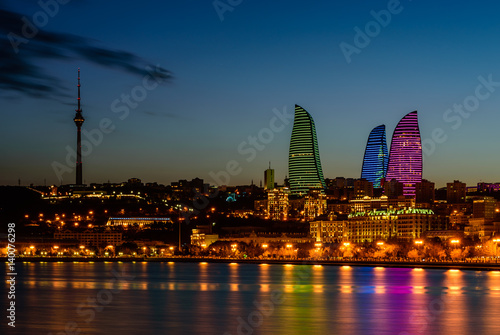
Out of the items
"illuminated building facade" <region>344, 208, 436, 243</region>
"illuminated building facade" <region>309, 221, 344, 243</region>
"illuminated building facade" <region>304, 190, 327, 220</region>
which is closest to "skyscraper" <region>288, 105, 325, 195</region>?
"illuminated building facade" <region>304, 190, 327, 220</region>

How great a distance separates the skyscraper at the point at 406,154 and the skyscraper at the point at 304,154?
42.1 feet

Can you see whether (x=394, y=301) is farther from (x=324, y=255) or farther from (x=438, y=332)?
(x=324, y=255)

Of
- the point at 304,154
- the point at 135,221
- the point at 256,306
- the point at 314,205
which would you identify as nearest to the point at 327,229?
the point at 314,205

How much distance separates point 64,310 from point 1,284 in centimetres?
1925

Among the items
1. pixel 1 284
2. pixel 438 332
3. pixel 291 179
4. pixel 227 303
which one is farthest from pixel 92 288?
pixel 291 179

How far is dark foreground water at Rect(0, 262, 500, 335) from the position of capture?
34688 millimetres

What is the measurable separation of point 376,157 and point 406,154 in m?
8.77

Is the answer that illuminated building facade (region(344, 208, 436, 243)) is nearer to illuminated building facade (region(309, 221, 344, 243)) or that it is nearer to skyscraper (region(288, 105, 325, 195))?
illuminated building facade (region(309, 221, 344, 243))

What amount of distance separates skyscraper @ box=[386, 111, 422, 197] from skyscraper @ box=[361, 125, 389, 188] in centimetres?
503

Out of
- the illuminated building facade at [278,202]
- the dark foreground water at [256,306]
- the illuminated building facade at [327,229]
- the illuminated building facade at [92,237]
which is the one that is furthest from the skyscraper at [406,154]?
the dark foreground water at [256,306]

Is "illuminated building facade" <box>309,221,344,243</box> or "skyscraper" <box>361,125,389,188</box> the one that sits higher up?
"skyscraper" <box>361,125,389,188</box>

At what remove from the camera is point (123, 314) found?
38.5 meters

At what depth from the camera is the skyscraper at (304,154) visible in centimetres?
16275

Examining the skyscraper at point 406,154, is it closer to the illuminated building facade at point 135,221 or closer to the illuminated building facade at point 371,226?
the illuminated building facade at point 371,226
